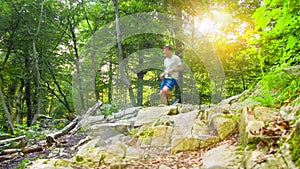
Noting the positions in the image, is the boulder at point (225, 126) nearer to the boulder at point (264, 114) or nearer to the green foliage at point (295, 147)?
the boulder at point (264, 114)

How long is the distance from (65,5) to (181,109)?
39.7ft

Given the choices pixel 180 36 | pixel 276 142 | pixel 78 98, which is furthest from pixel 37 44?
pixel 276 142

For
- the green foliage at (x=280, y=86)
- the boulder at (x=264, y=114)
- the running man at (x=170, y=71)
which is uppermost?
the running man at (x=170, y=71)

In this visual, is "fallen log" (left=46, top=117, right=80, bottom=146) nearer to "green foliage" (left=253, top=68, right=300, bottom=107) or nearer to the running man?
the running man

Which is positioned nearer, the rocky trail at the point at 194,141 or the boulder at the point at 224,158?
the rocky trail at the point at 194,141

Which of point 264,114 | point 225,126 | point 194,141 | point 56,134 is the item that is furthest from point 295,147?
point 56,134

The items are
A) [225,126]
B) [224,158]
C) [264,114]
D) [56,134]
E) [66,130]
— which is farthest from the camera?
[66,130]

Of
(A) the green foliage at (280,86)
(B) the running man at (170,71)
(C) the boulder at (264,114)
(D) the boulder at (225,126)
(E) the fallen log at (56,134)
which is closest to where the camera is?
(C) the boulder at (264,114)

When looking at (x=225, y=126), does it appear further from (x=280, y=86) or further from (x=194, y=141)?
(x=280, y=86)

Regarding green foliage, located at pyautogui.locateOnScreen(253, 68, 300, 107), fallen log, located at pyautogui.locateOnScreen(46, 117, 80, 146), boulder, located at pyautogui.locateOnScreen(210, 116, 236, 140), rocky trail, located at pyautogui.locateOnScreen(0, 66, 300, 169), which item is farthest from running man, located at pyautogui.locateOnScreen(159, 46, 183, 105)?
fallen log, located at pyautogui.locateOnScreen(46, 117, 80, 146)

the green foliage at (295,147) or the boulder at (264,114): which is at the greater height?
the boulder at (264,114)

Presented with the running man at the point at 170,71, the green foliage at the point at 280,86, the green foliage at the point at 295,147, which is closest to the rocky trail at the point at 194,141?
the green foliage at the point at 295,147

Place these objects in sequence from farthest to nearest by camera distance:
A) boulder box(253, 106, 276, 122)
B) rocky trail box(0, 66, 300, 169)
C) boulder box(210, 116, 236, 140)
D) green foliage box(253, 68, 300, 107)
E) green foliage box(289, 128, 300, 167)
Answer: boulder box(210, 116, 236, 140) → green foliage box(253, 68, 300, 107) → boulder box(253, 106, 276, 122) → rocky trail box(0, 66, 300, 169) → green foliage box(289, 128, 300, 167)

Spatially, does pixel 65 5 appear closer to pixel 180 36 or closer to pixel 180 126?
pixel 180 36
